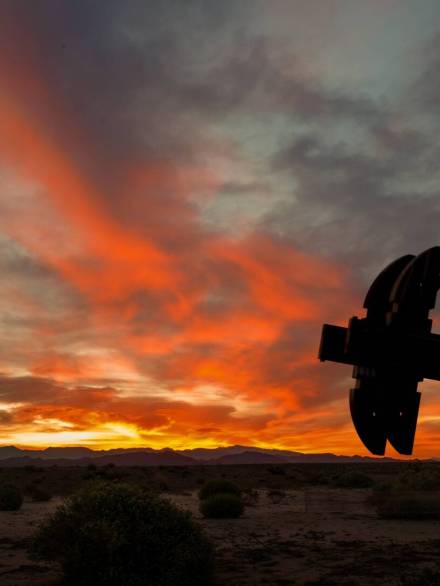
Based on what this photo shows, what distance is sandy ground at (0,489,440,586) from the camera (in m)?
14.2

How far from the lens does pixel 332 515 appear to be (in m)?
27.4

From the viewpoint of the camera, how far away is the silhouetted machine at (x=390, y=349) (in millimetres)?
4066

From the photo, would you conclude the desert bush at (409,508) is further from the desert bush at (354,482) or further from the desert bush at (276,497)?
the desert bush at (354,482)

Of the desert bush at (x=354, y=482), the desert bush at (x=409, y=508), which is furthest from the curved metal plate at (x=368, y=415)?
the desert bush at (x=354, y=482)

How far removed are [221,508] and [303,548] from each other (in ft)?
26.9

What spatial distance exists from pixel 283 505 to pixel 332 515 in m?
6.36

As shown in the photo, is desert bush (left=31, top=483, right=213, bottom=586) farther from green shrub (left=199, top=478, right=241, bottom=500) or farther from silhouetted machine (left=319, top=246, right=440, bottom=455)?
green shrub (left=199, top=478, right=241, bottom=500)

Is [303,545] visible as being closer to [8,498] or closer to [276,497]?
[8,498]

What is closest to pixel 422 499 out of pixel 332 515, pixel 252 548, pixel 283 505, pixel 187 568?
pixel 332 515

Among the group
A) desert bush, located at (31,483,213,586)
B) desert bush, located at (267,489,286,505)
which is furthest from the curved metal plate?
desert bush, located at (267,489,286,505)

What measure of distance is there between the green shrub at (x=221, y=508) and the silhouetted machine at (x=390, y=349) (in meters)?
23.1

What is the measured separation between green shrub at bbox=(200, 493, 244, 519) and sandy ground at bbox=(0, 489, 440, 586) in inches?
23.2

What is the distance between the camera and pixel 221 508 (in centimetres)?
2597

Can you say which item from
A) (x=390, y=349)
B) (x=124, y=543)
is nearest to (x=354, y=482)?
(x=124, y=543)
